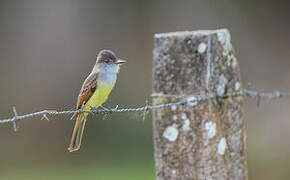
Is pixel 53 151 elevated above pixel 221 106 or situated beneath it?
situated beneath

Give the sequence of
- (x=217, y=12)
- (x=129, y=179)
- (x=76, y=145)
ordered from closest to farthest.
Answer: (x=76, y=145) → (x=129, y=179) → (x=217, y=12)

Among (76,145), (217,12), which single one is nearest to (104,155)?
(217,12)

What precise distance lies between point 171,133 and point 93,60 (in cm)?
875

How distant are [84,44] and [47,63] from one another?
31.5 inches

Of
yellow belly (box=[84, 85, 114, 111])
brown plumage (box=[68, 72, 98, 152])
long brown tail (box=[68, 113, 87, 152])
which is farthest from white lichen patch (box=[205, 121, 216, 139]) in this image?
yellow belly (box=[84, 85, 114, 111])

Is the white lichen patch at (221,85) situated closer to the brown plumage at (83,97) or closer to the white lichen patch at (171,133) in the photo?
the white lichen patch at (171,133)

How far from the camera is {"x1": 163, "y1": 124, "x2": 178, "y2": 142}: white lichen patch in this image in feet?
11.0

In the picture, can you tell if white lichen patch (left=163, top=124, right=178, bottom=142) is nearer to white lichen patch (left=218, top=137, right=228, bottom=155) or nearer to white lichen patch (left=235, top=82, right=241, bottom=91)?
white lichen patch (left=218, top=137, right=228, bottom=155)

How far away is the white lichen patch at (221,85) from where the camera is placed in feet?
11.1

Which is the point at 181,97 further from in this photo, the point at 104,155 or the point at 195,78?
the point at 104,155

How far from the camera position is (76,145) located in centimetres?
462

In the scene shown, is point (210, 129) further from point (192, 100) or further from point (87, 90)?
point (87, 90)

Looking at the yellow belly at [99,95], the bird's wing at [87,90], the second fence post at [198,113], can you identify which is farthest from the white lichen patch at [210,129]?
the yellow belly at [99,95]

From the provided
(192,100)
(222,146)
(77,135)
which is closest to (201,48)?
(192,100)
